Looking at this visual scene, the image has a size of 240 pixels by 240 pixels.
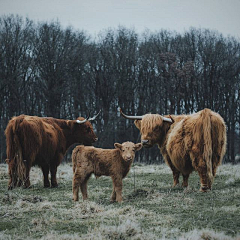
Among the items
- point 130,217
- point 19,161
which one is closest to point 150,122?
point 19,161

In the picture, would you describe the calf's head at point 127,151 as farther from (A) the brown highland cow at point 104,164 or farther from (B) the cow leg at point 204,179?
(B) the cow leg at point 204,179

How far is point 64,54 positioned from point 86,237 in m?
19.2

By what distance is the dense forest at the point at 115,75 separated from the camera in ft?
71.5

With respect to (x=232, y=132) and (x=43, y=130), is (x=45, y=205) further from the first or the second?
(x=232, y=132)

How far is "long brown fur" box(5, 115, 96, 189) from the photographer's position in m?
7.95

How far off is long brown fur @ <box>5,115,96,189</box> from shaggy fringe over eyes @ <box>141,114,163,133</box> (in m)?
2.33

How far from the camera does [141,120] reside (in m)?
8.40

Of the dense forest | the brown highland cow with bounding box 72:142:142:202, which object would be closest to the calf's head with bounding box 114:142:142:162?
the brown highland cow with bounding box 72:142:142:202

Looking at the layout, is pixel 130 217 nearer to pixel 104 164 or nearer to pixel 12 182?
pixel 104 164

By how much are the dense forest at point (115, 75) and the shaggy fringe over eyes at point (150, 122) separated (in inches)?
537

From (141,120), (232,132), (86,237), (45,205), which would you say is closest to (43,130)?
(141,120)

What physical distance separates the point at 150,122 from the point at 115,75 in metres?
15.6

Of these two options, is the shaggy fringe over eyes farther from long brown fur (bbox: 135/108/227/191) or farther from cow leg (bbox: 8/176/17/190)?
cow leg (bbox: 8/176/17/190)

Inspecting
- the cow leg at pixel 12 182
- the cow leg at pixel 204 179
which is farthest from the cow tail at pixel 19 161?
the cow leg at pixel 204 179
